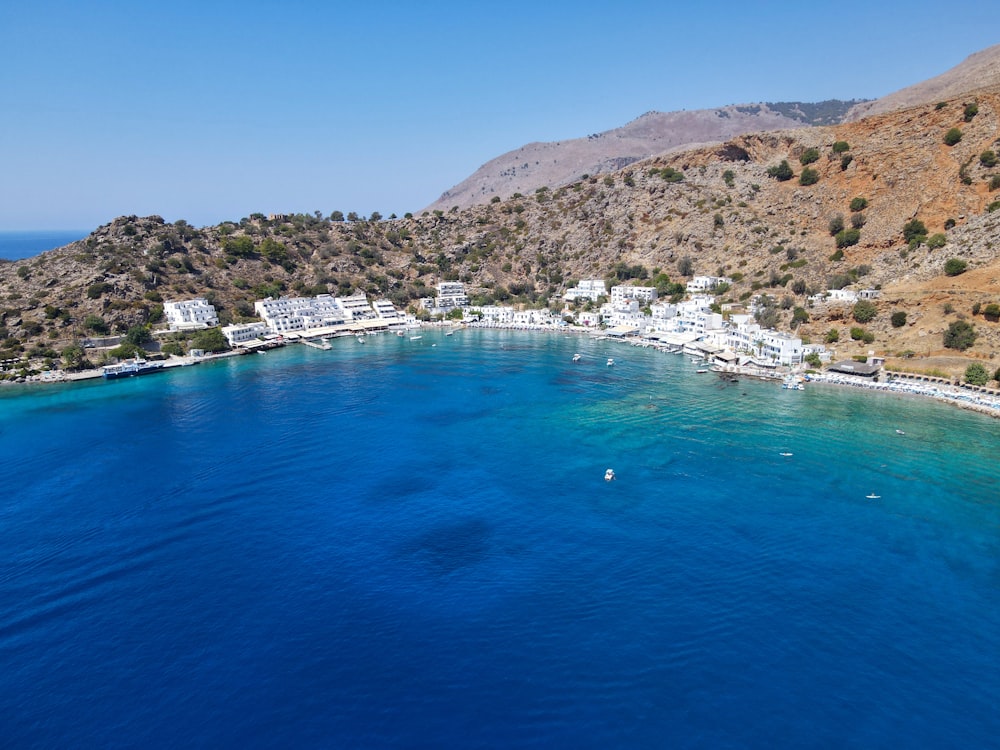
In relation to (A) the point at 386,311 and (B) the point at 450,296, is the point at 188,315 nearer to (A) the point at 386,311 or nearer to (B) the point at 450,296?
(A) the point at 386,311

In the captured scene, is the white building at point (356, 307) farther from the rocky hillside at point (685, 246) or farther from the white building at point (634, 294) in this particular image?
the white building at point (634, 294)

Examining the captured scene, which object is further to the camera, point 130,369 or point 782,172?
point 782,172

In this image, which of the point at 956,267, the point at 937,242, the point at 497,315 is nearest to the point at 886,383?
the point at 956,267

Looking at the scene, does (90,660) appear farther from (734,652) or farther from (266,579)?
(734,652)

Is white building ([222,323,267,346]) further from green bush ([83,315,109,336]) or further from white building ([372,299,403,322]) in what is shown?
white building ([372,299,403,322])

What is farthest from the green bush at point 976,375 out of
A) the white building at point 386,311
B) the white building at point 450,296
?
the white building at point 386,311

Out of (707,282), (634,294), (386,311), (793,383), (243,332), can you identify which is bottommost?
(793,383)

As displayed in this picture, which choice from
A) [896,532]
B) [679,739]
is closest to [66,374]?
[679,739]
